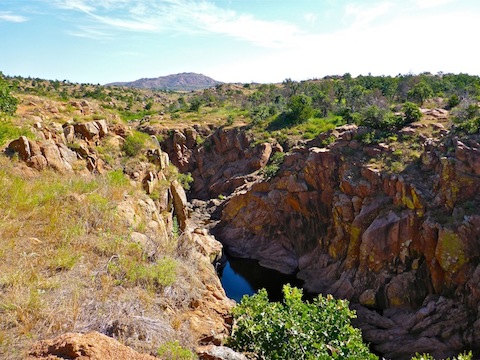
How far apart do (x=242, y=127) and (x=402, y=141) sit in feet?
70.5

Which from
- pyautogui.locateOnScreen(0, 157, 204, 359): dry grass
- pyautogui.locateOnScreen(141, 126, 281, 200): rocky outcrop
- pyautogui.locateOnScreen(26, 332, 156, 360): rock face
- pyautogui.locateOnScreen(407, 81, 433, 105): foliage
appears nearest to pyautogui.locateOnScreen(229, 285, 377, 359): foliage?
pyautogui.locateOnScreen(0, 157, 204, 359): dry grass

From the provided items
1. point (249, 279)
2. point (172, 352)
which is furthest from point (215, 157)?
point (172, 352)

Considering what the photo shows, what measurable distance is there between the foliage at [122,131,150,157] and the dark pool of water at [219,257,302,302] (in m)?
11.8

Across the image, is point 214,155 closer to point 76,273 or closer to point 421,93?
point 421,93

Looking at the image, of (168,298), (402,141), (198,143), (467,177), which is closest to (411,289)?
(467,177)

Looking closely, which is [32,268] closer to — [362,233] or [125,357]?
[125,357]

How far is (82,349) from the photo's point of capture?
3637mm

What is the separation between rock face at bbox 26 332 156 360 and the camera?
356 centimetres

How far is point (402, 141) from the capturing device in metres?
23.0

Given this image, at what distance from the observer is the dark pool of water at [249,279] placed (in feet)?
76.2

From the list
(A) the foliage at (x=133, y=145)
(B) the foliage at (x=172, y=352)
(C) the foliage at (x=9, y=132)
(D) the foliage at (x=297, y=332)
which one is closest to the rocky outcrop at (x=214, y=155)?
(A) the foliage at (x=133, y=145)

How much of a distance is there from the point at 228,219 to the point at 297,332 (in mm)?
25653

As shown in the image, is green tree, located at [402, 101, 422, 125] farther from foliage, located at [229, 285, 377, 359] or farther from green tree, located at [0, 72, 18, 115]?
green tree, located at [0, 72, 18, 115]

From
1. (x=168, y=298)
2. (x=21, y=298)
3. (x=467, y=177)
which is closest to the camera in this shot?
(x=21, y=298)
